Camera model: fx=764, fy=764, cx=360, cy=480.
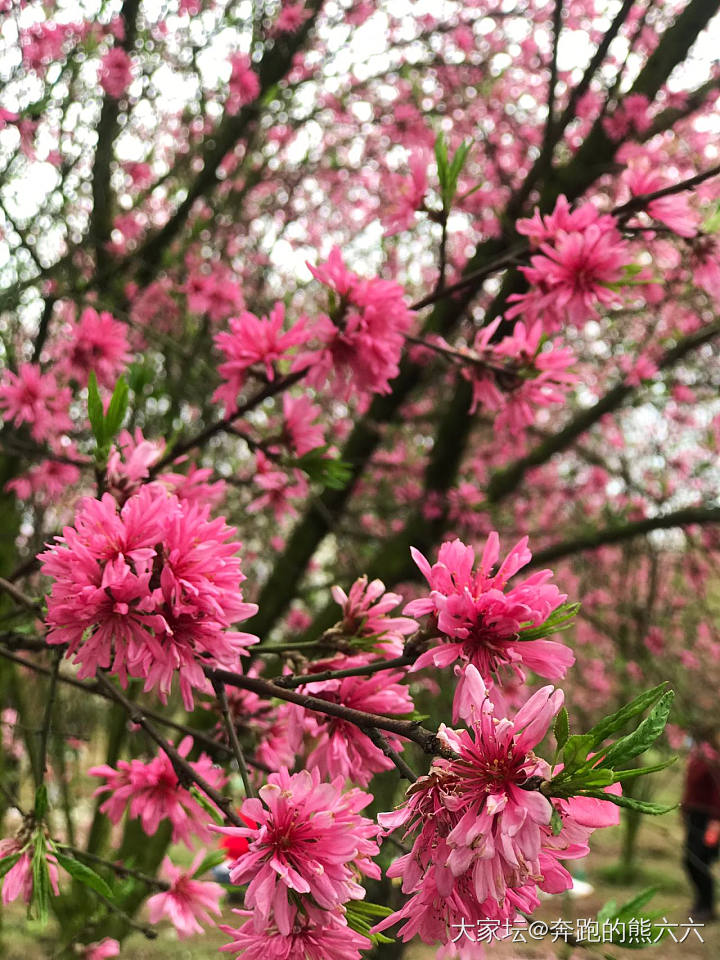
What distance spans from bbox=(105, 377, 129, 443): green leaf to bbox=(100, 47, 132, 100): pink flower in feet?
12.1

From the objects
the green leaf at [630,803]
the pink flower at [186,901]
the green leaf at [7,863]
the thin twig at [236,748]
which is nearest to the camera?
the green leaf at [630,803]

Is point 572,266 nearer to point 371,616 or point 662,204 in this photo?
point 662,204

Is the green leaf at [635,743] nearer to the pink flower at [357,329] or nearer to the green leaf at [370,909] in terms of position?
the green leaf at [370,909]

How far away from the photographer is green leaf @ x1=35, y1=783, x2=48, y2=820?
1231 mm

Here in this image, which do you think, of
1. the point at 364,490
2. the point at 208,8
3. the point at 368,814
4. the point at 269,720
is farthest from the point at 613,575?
the point at 269,720

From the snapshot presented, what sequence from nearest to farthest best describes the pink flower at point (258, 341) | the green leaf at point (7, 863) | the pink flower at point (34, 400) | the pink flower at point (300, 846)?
the pink flower at point (300, 846)
the green leaf at point (7, 863)
the pink flower at point (258, 341)
the pink flower at point (34, 400)

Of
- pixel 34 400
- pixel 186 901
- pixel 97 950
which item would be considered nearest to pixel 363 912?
pixel 186 901

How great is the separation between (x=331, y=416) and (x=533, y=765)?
6299mm

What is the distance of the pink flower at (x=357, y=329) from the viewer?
1.74 m

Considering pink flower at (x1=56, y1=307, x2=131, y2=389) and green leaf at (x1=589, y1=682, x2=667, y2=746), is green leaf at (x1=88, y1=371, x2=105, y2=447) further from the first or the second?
pink flower at (x1=56, y1=307, x2=131, y2=389)

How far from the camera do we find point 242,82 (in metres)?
4.35

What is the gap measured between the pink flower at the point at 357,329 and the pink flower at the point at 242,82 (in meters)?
3.11

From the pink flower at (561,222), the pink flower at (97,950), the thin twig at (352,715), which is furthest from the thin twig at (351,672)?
the pink flower at (97,950)

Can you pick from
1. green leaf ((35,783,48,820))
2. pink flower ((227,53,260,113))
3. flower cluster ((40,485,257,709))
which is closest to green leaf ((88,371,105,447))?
flower cluster ((40,485,257,709))
